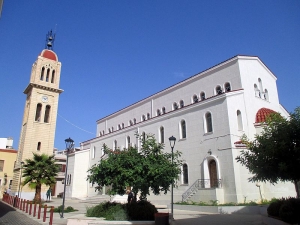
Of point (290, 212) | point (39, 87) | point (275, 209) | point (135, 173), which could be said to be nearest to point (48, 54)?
point (39, 87)

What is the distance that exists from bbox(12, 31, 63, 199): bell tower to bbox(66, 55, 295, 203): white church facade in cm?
1626

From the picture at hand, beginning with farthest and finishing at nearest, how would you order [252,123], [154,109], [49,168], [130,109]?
[130,109] < [154,109] < [49,168] < [252,123]

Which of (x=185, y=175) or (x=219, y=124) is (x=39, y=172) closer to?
(x=185, y=175)

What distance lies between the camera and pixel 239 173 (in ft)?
65.9

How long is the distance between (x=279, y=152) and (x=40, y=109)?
125 feet

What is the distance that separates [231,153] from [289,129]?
9.78 meters

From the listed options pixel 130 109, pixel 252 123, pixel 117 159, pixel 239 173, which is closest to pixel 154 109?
pixel 130 109

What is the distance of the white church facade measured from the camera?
20469 mm

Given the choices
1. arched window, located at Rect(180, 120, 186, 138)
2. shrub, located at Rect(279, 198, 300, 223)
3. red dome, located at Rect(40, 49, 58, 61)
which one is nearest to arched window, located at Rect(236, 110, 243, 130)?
arched window, located at Rect(180, 120, 186, 138)

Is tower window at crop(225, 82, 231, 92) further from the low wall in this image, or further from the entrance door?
the low wall

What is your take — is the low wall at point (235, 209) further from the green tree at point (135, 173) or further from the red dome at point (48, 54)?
the red dome at point (48, 54)

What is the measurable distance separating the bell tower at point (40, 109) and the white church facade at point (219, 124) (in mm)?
16263

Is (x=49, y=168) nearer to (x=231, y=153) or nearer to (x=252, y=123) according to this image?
(x=231, y=153)

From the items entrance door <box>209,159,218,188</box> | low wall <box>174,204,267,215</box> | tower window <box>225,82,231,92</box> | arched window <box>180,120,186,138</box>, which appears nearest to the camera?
low wall <box>174,204,267,215</box>
